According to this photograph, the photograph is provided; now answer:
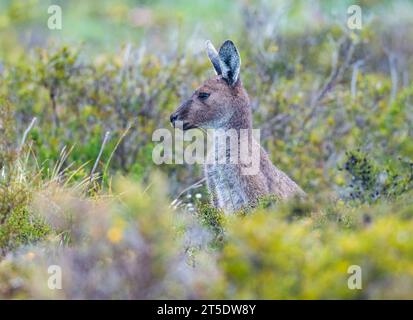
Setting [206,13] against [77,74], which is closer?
[77,74]

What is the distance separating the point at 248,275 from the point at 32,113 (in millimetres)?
6418

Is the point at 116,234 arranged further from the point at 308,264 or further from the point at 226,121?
the point at 226,121

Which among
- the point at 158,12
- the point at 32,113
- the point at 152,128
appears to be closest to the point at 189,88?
the point at 152,128

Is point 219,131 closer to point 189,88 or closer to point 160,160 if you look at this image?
point 160,160

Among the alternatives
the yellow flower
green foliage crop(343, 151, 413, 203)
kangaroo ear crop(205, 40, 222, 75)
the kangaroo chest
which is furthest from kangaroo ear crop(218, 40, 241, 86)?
the yellow flower

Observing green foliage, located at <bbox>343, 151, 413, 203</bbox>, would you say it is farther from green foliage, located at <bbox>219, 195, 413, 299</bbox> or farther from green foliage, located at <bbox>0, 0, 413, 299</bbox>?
green foliage, located at <bbox>219, 195, 413, 299</bbox>

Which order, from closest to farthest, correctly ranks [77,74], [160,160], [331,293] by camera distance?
[331,293] → [160,160] → [77,74]

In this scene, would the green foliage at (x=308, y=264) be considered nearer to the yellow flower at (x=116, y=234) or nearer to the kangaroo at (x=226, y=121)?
the yellow flower at (x=116, y=234)

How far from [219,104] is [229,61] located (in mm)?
381

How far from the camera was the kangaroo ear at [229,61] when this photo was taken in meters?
7.60

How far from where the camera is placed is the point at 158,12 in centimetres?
2097

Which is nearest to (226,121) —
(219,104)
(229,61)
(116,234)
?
(219,104)

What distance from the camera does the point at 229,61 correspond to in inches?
303
